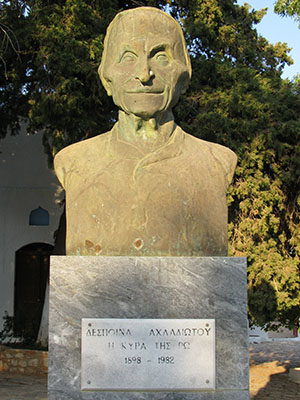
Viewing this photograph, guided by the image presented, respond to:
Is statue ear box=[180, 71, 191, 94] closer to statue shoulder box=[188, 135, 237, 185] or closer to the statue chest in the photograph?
statue shoulder box=[188, 135, 237, 185]

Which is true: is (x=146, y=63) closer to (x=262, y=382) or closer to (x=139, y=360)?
(x=139, y=360)

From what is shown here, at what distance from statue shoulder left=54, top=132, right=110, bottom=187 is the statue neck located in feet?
0.51

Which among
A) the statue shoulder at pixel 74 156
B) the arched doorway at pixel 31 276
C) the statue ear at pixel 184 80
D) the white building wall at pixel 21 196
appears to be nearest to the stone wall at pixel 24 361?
the arched doorway at pixel 31 276

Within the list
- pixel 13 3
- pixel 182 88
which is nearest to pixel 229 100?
pixel 13 3

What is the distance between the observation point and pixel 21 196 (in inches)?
531

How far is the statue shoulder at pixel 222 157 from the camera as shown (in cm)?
312

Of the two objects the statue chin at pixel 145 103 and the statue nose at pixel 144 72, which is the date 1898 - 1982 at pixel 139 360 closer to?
the statue chin at pixel 145 103

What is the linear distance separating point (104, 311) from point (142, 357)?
0.29 meters

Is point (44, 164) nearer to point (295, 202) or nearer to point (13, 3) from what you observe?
point (13, 3)

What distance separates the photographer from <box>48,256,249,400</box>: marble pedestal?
2.77 m

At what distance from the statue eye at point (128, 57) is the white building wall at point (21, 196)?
10521 mm

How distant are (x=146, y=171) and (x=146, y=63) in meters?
0.56

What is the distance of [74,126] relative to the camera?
836cm

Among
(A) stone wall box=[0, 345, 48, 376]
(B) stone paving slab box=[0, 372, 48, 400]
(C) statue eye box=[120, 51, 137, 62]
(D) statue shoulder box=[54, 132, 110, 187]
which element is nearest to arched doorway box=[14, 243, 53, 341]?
(A) stone wall box=[0, 345, 48, 376]
